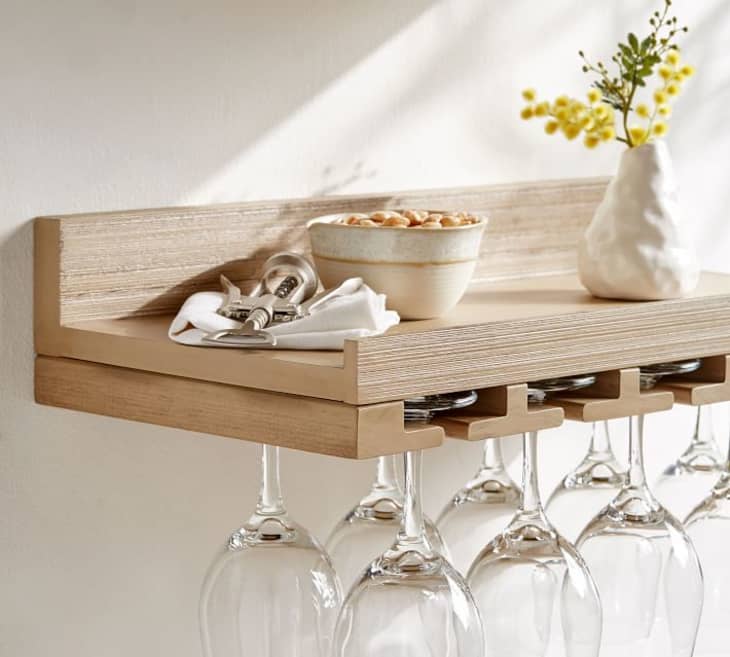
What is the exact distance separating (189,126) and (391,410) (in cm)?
40

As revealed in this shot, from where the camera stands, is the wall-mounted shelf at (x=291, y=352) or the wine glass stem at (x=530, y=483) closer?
the wall-mounted shelf at (x=291, y=352)

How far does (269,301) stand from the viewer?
1.25 metres

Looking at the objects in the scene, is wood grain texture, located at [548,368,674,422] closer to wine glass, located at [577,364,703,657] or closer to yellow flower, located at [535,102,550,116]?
wine glass, located at [577,364,703,657]

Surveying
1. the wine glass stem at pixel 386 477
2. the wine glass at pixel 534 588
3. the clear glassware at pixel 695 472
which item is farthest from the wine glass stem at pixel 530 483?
the clear glassware at pixel 695 472

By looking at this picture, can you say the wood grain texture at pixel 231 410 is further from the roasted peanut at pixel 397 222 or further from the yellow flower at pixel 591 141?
the yellow flower at pixel 591 141

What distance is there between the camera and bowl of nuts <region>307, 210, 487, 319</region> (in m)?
1.27

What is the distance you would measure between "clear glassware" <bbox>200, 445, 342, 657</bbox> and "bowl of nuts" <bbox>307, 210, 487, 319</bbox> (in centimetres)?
17

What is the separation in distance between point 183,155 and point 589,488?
53cm

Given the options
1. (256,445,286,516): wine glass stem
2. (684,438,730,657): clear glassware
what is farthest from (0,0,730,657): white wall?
(684,438,730,657): clear glassware

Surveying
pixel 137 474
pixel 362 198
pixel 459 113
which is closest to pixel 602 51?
pixel 459 113

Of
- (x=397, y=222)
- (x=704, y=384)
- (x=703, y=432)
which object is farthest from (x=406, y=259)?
(x=703, y=432)

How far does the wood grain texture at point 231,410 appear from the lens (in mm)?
1102

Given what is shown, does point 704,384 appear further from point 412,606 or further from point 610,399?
point 412,606

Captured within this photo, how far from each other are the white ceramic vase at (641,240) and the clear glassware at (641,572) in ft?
0.40
